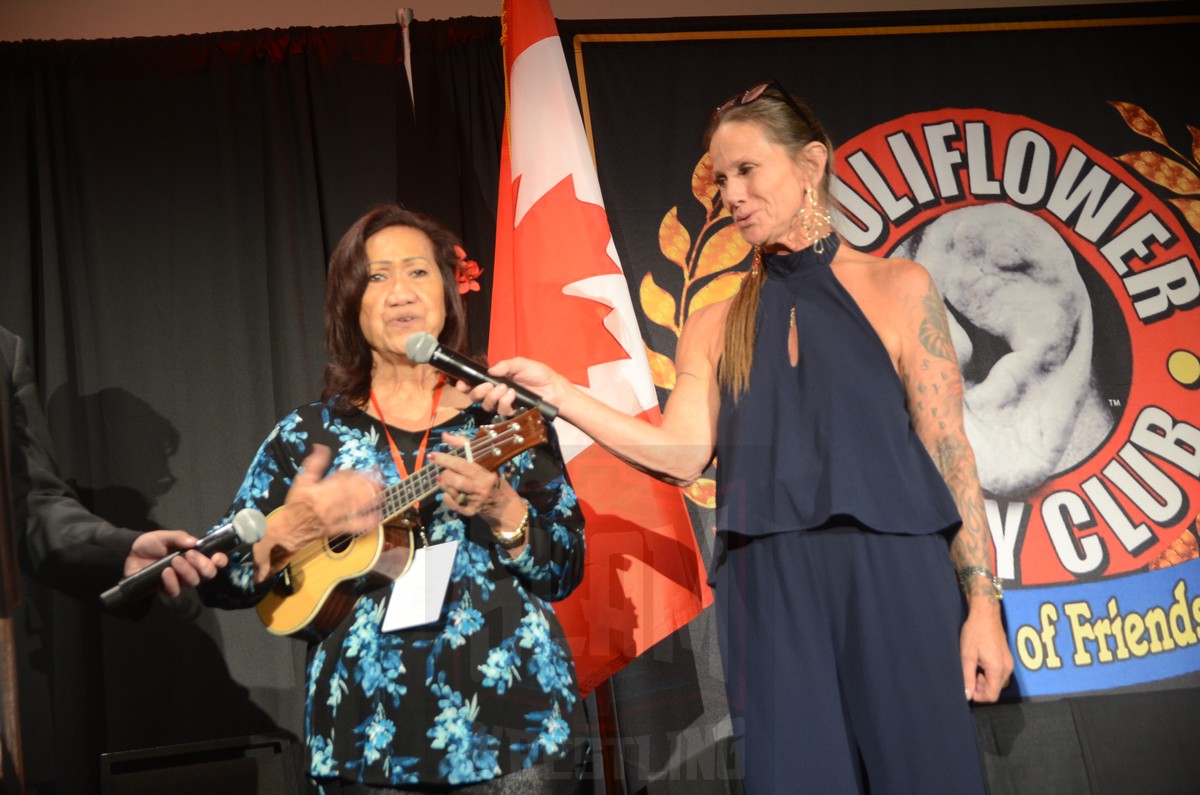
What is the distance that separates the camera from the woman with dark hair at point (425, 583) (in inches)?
77.1

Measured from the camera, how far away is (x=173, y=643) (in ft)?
10.4

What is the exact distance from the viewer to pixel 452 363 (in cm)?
187

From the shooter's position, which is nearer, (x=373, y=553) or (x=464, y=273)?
(x=373, y=553)

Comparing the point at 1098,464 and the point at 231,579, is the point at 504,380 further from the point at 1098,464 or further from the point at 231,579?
the point at 1098,464

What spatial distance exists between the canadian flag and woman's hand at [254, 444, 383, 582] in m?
0.57

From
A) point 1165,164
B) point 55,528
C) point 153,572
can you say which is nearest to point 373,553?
point 153,572

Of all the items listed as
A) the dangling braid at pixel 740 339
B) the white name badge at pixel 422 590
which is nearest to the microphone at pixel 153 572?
the white name badge at pixel 422 590

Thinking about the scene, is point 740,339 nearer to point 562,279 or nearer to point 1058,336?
point 562,279

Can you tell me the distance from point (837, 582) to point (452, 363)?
752 mm

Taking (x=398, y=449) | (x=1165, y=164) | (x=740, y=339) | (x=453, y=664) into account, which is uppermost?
(x=1165, y=164)

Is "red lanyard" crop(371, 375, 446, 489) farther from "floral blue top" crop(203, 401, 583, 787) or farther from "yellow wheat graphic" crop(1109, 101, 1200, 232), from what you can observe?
"yellow wheat graphic" crop(1109, 101, 1200, 232)

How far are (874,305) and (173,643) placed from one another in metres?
2.22

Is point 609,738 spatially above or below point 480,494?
below

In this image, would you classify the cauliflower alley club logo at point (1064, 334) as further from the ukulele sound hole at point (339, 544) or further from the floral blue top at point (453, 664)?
the ukulele sound hole at point (339, 544)
